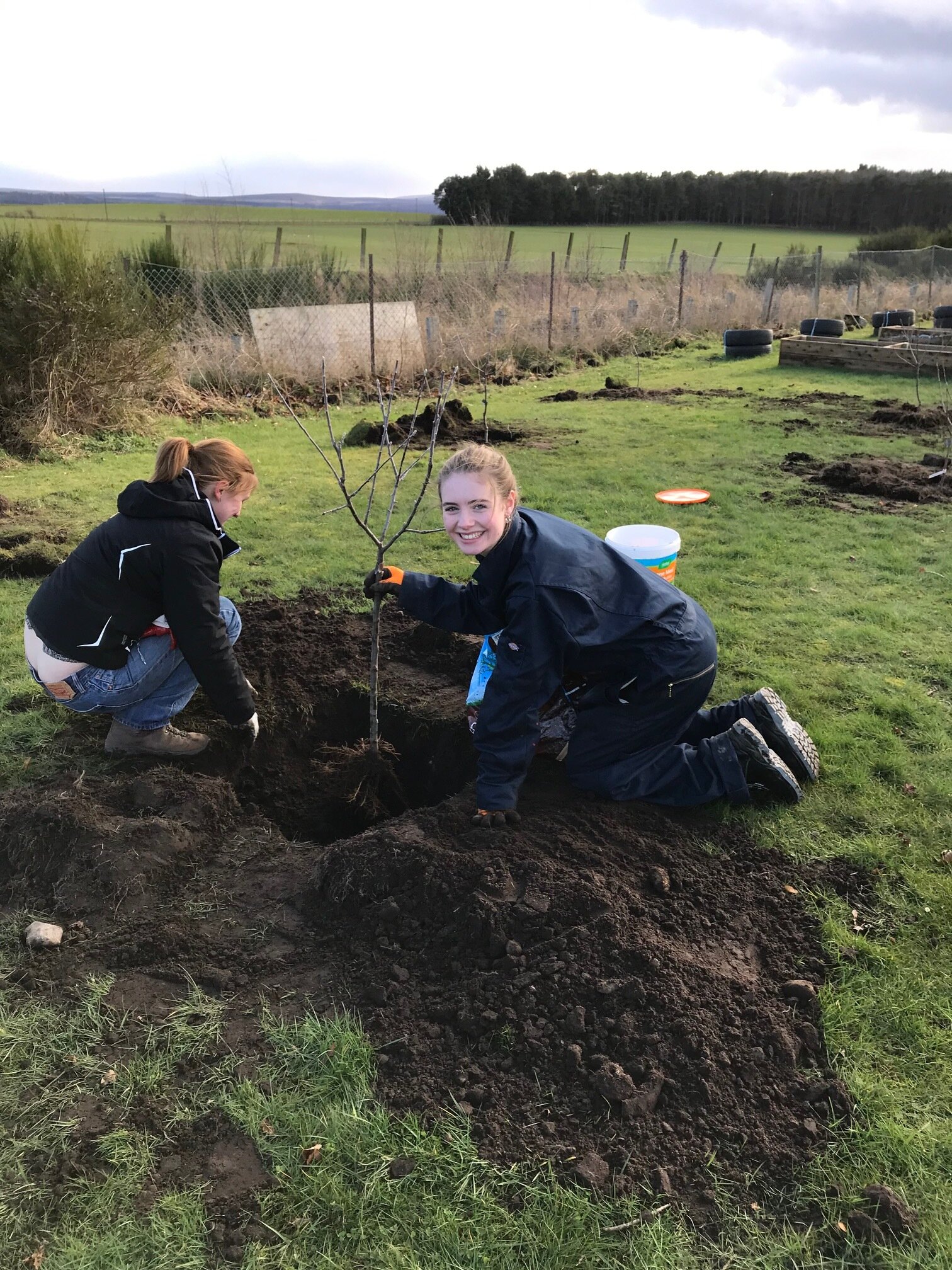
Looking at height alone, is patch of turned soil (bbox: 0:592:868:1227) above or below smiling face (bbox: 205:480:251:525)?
below

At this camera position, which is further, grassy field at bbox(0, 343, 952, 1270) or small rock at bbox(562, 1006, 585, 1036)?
small rock at bbox(562, 1006, 585, 1036)

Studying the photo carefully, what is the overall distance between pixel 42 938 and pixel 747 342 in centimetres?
1701

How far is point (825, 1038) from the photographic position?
7.56 feet

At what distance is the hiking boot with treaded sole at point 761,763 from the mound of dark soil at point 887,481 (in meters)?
5.33

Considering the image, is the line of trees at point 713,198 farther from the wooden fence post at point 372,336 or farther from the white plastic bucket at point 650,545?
the white plastic bucket at point 650,545

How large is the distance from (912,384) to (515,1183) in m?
14.1

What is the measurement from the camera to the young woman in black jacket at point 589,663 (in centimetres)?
288

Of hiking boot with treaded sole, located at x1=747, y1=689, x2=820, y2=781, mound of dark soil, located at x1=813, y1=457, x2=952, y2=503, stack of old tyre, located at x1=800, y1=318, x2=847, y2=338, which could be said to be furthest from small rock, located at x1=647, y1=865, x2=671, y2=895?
stack of old tyre, located at x1=800, y1=318, x2=847, y2=338

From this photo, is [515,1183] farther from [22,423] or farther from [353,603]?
[22,423]

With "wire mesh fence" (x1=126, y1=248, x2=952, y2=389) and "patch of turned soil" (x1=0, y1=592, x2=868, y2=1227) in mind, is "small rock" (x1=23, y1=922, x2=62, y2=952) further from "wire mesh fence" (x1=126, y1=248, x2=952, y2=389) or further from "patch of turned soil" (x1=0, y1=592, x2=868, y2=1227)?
"wire mesh fence" (x1=126, y1=248, x2=952, y2=389)

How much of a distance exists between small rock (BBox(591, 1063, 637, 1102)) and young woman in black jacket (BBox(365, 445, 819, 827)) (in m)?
0.94

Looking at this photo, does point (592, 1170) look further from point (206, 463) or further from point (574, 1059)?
point (206, 463)

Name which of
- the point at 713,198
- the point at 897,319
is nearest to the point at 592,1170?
the point at 897,319

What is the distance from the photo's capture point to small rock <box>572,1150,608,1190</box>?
1.94 meters
